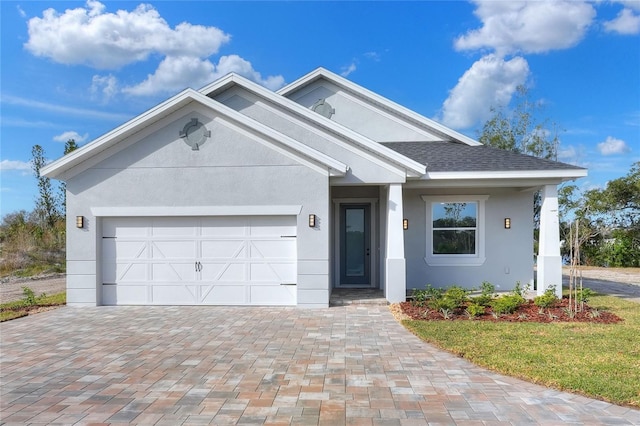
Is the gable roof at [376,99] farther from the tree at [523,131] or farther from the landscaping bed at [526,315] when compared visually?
the tree at [523,131]

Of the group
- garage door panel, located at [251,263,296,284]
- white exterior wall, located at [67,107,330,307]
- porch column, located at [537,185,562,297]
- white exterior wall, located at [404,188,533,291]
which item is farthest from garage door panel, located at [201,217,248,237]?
porch column, located at [537,185,562,297]

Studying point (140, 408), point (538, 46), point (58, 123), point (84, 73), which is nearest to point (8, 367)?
point (140, 408)

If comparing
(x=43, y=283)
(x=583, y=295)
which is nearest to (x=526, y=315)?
(x=583, y=295)

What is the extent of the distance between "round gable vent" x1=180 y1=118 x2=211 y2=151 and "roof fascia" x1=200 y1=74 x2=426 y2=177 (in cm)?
157

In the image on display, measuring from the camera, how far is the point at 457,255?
11.6 m

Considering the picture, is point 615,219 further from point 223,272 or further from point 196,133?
point 196,133

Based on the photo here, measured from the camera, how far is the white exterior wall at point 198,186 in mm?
9453

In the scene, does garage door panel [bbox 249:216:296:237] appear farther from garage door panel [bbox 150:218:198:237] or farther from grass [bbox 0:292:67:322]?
grass [bbox 0:292:67:322]

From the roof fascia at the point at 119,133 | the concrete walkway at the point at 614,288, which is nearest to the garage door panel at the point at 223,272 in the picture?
the roof fascia at the point at 119,133

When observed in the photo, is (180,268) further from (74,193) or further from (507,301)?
(507,301)

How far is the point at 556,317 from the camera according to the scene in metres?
8.36

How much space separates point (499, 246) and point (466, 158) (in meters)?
2.76

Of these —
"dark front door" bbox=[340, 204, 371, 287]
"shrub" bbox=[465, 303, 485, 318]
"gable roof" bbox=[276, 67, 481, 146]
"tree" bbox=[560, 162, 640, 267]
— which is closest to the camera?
"shrub" bbox=[465, 303, 485, 318]

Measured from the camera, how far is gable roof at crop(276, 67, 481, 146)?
13.3m
